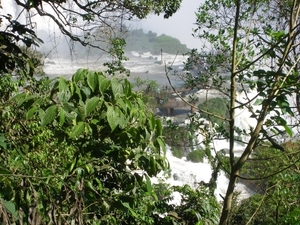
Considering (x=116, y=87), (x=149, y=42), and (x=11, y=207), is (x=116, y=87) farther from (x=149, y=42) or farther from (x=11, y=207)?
(x=149, y=42)

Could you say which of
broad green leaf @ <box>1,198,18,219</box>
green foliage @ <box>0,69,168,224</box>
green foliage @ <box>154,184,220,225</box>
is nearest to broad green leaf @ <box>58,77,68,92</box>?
green foliage @ <box>0,69,168,224</box>

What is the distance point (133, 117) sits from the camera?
93 cm

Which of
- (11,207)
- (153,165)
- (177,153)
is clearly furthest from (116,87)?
(177,153)

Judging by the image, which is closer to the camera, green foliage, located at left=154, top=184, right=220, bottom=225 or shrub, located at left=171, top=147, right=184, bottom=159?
green foliage, located at left=154, top=184, right=220, bottom=225

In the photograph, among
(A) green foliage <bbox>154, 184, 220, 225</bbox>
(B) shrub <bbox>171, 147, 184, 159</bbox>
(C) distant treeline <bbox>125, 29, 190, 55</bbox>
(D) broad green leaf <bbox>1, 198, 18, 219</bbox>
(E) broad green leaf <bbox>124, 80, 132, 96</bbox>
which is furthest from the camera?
(C) distant treeline <bbox>125, 29, 190, 55</bbox>

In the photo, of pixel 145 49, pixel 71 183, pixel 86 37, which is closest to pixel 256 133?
pixel 71 183

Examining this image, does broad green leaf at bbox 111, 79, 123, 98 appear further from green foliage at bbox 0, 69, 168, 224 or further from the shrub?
the shrub

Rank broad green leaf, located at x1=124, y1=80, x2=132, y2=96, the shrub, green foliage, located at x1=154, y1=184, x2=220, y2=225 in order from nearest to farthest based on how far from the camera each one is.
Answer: broad green leaf, located at x1=124, y1=80, x2=132, y2=96 → green foliage, located at x1=154, y1=184, x2=220, y2=225 → the shrub

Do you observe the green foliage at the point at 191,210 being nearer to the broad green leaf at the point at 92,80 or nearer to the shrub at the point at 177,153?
the broad green leaf at the point at 92,80

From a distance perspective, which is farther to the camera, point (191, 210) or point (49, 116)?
point (191, 210)

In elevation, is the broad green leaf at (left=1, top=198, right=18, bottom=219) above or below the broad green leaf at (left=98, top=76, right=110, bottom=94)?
below

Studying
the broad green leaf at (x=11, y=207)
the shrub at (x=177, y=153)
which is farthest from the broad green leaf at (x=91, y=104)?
the shrub at (x=177, y=153)

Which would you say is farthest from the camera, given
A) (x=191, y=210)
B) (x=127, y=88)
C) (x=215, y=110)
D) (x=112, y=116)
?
(x=215, y=110)

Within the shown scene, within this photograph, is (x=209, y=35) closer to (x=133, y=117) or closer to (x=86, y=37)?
(x=86, y=37)
